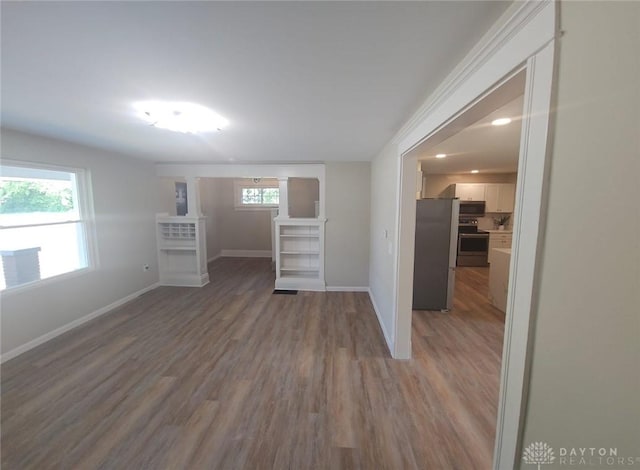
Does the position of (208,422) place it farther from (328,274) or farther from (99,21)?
(328,274)

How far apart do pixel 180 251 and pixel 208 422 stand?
4039 mm

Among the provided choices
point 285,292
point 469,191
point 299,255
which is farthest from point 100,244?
point 469,191

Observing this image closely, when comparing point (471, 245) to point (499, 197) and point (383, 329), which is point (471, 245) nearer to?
point (499, 197)

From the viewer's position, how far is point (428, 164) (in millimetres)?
4945

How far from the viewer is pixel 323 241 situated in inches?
187

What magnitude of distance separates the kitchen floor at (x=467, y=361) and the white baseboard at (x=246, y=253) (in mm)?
4891

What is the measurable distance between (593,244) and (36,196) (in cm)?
470

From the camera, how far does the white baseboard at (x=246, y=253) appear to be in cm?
760

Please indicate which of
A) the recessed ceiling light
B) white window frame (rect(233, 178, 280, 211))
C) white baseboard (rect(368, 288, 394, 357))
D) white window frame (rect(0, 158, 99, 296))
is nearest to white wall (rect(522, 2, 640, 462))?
the recessed ceiling light

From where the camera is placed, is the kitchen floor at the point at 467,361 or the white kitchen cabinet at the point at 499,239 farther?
the white kitchen cabinet at the point at 499,239

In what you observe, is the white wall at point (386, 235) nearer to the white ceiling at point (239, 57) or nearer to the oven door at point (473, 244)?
the white ceiling at point (239, 57)

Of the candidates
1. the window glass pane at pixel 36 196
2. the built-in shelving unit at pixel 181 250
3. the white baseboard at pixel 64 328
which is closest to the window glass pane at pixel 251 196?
the built-in shelving unit at pixel 181 250

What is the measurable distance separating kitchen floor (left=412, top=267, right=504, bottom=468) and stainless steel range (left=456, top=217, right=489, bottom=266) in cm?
212

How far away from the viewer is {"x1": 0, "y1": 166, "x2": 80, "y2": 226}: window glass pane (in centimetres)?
271
